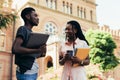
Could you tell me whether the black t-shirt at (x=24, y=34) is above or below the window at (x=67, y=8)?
below

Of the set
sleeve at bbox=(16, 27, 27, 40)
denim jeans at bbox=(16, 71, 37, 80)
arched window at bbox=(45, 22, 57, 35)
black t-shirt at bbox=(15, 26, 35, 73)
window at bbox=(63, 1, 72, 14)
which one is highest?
window at bbox=(63, 1, 72, 14)

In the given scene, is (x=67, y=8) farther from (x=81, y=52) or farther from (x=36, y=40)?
(x=36, y=40)

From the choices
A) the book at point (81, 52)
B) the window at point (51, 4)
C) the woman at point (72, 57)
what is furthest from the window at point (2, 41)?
the book at point (81, 52)

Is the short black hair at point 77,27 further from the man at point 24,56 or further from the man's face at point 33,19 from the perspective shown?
the man at point 24,56

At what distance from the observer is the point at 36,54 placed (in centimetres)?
365

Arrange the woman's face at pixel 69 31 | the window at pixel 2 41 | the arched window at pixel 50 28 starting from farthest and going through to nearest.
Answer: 1. the arched window at pixel 50 28
2. the window at pixel 2 41
3. the woman's face at pixel 69 31

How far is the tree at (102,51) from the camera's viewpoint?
2386cm

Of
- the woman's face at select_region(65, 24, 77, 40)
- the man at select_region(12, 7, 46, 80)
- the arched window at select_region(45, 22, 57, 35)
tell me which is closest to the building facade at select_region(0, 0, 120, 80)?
the arched window at select_region(45, 22, 57, 35)

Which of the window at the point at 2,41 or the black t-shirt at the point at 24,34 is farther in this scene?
the window at the point at 2,41

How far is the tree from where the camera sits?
23859 millimetres

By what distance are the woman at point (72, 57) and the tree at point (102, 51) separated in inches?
778

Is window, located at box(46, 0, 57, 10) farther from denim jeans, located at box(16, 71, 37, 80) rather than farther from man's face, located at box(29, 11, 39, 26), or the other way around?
denim jeans, located at box(16, 71, 37, 80)

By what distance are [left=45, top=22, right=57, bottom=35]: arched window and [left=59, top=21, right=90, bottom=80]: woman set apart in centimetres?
2122

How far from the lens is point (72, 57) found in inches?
159
